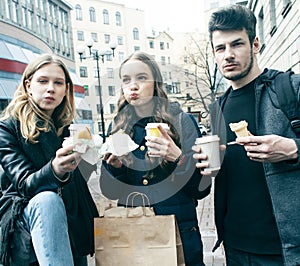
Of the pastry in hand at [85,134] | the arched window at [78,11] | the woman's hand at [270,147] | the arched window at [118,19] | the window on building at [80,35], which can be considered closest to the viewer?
the woman's hand at [270,147]

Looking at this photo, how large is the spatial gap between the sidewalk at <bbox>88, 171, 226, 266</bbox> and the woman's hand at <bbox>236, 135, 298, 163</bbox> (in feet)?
5.75

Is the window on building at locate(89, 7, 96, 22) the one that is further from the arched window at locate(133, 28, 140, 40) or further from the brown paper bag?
the brown paper bag

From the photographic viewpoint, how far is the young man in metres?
1.77

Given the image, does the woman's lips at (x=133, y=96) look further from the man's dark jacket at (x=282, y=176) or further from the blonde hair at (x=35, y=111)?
the man's dark jacket at (x=282, y=176)

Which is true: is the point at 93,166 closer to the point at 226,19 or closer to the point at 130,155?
the point at 130,155

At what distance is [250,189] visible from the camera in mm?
2004

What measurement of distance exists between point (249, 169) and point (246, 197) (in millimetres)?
165

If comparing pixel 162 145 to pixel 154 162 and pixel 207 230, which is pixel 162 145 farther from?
pixel 207 230

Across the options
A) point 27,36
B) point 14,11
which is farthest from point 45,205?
point 14,11

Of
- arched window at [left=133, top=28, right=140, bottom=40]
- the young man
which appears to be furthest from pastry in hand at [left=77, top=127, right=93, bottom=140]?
arched window at [left=133, top=28, right=140, bottom=40]

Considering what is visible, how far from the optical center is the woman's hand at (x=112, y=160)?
2102mm

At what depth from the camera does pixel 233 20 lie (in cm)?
203

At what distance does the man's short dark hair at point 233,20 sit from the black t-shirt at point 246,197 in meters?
0.33

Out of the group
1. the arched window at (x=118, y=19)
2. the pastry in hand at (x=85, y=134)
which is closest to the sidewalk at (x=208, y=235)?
the pastry in hand at (x=85, y=134)
